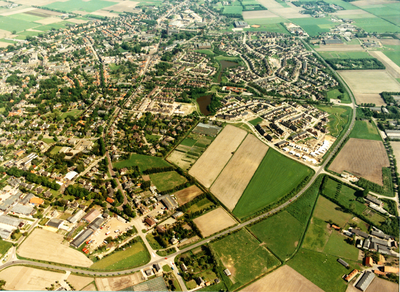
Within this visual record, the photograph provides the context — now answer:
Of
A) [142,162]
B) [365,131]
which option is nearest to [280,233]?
[142,162]

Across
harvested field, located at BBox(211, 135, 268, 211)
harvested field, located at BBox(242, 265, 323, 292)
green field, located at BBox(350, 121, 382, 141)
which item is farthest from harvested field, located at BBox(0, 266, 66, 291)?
green field, located at BBox(350, 121, 382, 141)

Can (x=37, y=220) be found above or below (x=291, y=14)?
below

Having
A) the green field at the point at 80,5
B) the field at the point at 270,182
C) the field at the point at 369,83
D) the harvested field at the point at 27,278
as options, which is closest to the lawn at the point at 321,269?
the field at the point at 270,182

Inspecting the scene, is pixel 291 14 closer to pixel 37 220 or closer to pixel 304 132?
pixel 304 132

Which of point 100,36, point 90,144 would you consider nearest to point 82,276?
point 90,144

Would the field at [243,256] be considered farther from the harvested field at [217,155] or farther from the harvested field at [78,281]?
the harvested field at [78,281]

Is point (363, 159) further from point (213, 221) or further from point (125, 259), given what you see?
point (125, 259)
